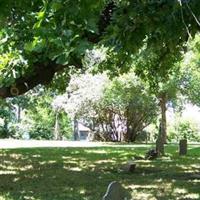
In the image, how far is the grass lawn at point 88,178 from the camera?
38.7 feet

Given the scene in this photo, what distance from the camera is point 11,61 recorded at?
5.94 meters

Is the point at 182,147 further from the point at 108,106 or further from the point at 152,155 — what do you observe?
the point at 108,106

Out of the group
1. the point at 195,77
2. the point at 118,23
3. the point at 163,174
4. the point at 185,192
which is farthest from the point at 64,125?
the point at 118,23

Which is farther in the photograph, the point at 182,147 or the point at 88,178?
the point at 182,147

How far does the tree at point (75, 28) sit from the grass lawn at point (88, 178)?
357cm

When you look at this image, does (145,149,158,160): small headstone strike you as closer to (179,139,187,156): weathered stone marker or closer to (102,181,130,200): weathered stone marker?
(179,139,187,156): weathered stone marker

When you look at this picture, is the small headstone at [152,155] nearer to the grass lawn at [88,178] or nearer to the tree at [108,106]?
the grass lawn at [88,178]

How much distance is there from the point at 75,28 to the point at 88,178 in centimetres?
998

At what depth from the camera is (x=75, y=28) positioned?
17.0ft

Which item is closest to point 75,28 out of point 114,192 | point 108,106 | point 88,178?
point 114,192

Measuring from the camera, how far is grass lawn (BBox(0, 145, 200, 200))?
464 inches

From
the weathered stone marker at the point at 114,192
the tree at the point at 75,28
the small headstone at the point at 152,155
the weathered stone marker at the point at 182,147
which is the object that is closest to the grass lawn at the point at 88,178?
the small headstone at the point at 152,155

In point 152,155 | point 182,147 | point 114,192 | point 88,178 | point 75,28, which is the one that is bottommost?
point 88,178

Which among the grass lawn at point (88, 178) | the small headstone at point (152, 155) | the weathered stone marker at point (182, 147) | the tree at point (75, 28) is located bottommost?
the grass lawn at point (88, 178)
